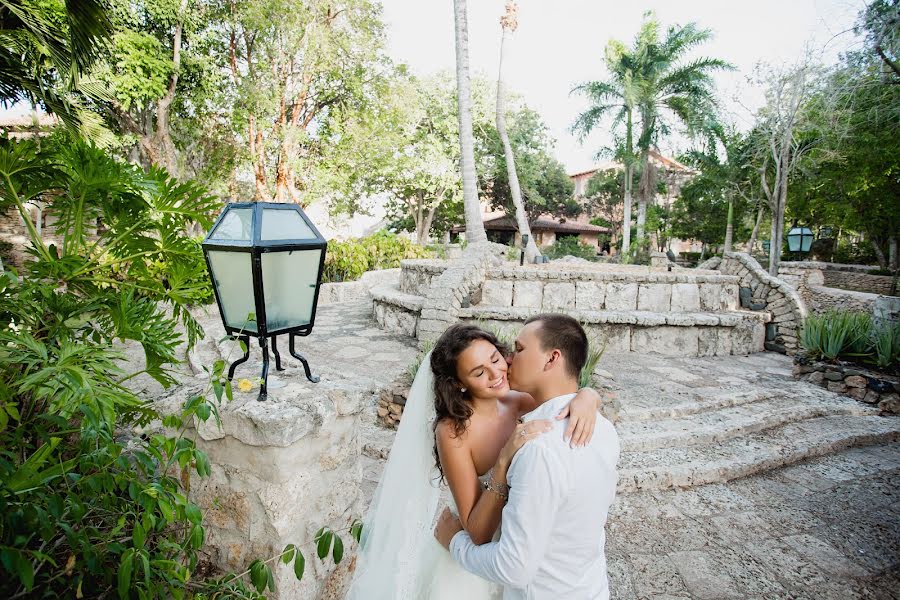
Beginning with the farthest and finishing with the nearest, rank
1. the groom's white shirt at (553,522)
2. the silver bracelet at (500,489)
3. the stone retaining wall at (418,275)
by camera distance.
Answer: the stone retaining wall at (418,275) < the silver bracelet at (500,489) < the groom's white shirt at (553,522)

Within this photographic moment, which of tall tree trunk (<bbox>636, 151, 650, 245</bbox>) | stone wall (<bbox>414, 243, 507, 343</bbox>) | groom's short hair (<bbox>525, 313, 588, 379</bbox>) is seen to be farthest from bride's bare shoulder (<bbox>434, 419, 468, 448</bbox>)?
tall tree trunk (<bbox>636, 151, 650, 245</bbox>)

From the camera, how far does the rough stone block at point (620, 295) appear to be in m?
7.67

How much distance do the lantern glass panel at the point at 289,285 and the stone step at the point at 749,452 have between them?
2.96 m

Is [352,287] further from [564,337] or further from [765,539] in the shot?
[564,337]

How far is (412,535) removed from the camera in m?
Answer: 1.64

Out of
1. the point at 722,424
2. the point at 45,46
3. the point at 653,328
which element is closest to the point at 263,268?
the point at 45,46

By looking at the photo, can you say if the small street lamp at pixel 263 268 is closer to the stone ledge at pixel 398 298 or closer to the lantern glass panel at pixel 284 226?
the lantern glass panel at pixel 284 226

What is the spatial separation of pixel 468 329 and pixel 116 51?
15.2m

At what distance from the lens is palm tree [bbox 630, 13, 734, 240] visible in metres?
21.0

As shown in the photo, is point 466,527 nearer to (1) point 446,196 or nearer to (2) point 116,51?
(2) point 116,51

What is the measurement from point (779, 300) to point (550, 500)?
8.57 metres

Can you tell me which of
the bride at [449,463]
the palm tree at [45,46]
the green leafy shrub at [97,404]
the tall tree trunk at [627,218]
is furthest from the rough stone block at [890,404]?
the tall tree trunk at [627,218]

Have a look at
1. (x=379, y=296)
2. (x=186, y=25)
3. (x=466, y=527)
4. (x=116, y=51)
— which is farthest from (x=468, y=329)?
(x=186, y=25)

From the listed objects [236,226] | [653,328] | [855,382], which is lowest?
[855,382]
